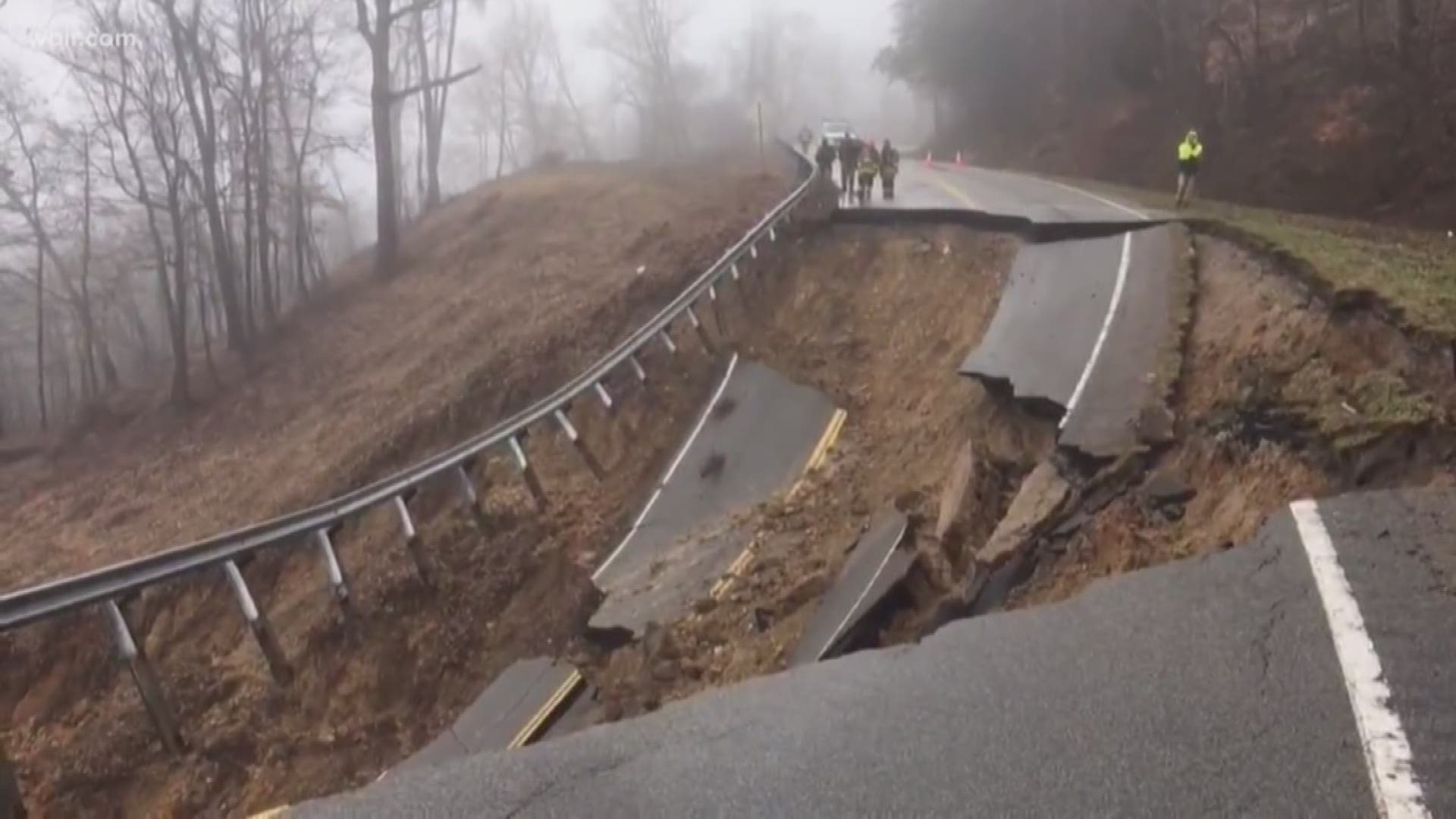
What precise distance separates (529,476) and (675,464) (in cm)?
213

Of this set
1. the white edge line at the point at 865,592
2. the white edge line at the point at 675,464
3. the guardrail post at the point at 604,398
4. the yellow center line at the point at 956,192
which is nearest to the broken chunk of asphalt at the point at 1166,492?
the white edge line at the point at 865,592

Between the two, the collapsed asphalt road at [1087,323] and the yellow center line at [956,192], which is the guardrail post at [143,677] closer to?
the collapsed asphalt road at [1087,323]

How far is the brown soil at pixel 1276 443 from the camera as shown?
6.92m

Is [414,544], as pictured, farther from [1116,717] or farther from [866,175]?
[866,175]

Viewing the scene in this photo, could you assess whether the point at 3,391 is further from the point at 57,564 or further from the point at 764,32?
the point at 764,32

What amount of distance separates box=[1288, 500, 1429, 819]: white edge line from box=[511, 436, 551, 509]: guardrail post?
29.8 ft

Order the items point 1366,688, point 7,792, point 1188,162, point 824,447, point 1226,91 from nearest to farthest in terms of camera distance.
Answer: point 1366,688 < point 7,792 < point 824,447 < point 1188,162 < point 1226,91

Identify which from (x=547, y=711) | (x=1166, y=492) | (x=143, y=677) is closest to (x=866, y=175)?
(x=1166, y=492)

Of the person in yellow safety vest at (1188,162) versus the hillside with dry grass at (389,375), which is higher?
the person in yellow safety vest at (1188,162)

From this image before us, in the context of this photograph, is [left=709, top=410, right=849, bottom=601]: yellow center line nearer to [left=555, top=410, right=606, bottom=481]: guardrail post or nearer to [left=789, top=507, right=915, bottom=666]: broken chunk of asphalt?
[left=789, top=507, right=915, bottom=666]: broken chunk of asphalt

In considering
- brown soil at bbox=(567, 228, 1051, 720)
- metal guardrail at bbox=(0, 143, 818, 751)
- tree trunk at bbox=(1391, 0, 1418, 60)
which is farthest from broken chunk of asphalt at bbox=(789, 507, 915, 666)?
tree trunk at bbox=(1391, 0, 1418, 60)

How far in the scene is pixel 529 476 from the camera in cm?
1360

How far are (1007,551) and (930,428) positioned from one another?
494cm

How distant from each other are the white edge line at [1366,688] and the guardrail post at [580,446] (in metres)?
9.51
